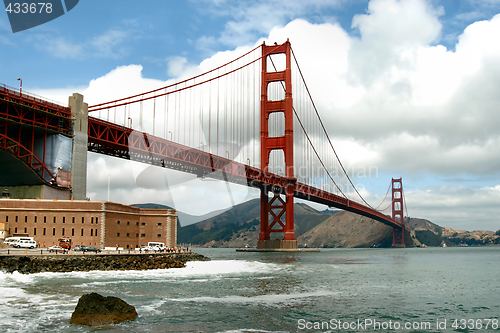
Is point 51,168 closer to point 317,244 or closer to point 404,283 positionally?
point 404,283

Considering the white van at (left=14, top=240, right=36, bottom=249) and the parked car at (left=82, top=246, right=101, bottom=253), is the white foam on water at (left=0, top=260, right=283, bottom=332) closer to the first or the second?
the parked car at (left=82, top=246, right=101, bottom=253)

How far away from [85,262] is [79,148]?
14.7 meters

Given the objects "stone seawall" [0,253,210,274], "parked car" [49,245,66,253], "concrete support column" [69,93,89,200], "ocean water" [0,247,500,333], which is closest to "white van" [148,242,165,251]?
"stone seawall" [0,253,210,274]

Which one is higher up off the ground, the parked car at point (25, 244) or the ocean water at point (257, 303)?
the parked car at point (25, 244)

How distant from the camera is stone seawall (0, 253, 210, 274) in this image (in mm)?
31309

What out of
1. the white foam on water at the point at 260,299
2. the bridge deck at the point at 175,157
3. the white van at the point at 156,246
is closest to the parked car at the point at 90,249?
the white van at the point at 156,246

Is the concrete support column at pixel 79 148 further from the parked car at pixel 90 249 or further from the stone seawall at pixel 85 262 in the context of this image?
the stone seawall at pixel 85 262

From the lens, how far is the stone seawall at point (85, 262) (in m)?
31.3

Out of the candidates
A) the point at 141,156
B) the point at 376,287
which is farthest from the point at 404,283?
the point at 141,156

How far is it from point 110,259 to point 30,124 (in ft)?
49.9

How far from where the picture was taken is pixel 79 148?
45.8 m

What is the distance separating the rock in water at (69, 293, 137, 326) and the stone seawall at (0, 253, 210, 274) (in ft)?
54.6

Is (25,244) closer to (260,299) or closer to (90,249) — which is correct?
(90,249)

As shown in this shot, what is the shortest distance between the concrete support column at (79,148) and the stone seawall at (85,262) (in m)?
10.2
